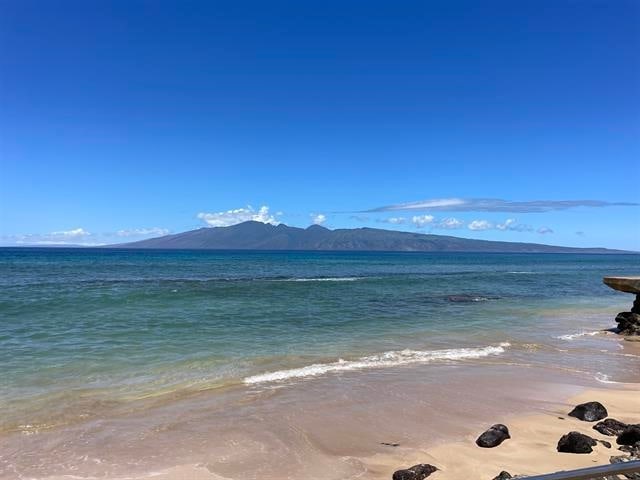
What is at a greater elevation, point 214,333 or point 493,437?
point 493,437

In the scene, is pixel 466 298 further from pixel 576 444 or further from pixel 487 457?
pixel 487 457

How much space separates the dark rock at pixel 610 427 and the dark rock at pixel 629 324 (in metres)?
13.7

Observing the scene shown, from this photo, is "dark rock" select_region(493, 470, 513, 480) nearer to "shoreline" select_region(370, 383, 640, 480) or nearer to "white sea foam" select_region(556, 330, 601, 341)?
"shoreline" select_region(370, 383, 640, 480)

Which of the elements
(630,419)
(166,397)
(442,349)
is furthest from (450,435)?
(442,349)

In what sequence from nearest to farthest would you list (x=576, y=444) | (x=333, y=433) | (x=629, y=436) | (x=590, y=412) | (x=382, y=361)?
(x=576, y=444) → (x=629, y=436) → (x=333, y=433) → (x=590, y=412) → (x=382, y=361)

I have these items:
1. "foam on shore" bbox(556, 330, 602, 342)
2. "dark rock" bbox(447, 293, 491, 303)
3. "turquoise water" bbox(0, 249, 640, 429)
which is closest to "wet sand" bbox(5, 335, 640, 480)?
"turquoise water" bbox(0, 249, 640, 429)

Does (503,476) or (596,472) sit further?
(503,476)

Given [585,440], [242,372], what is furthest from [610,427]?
[242,372]

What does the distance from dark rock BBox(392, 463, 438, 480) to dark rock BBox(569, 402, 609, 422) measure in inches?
159

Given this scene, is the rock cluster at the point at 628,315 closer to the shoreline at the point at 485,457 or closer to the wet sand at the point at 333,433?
the wet sand at the point at 333,433

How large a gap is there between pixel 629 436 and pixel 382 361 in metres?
7.39

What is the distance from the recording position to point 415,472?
21.8ft

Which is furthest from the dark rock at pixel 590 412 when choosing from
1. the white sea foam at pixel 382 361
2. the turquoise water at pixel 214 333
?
the turquoise water at pixel 214 333

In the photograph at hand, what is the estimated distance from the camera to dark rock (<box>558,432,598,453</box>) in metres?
7.25
